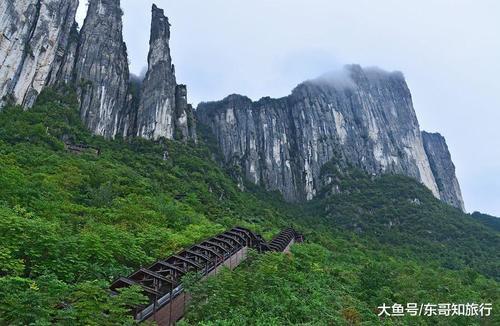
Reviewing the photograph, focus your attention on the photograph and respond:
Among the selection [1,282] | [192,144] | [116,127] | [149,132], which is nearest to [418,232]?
[192,144]

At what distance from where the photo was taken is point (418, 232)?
282 feet

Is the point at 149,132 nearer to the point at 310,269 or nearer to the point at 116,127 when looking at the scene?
the point at 116,127

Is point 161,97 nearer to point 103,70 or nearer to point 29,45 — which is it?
point 103,70

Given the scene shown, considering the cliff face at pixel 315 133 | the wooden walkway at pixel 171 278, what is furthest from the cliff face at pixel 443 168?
the wooden walkway at pixel 171 278

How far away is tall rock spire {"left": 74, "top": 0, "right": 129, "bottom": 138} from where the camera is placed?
8481 centimetres

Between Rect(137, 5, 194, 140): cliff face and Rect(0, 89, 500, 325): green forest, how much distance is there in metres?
7.38

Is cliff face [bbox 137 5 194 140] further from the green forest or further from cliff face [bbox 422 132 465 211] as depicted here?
cliff face [bbox 422 132 465 211]

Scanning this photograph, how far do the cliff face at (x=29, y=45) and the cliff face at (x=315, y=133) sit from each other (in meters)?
52.5

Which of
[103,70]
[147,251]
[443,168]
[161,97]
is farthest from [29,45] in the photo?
[443,168]

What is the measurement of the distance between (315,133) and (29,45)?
78.8 metres

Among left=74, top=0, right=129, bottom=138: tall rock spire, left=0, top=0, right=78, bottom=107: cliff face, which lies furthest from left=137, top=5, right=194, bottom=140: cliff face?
left=0, top=0, right=78, bottom=107: cliff face

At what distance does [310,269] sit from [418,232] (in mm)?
65861

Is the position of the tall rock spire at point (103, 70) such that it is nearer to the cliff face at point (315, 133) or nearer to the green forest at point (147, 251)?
the green forest at point (147, 251)

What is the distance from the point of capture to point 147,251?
75.6 feet
